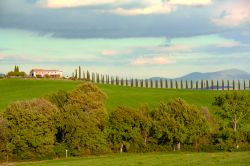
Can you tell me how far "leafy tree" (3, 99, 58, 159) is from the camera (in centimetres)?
7819

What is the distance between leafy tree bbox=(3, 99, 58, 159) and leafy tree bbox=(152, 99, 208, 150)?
57.0 feet

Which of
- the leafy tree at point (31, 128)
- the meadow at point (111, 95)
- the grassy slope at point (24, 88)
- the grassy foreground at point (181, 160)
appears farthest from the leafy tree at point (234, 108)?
the grassy slope at point (24, 88)

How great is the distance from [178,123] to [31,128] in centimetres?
2426

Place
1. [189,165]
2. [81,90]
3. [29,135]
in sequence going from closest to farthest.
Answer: [189,165] < [29,135] < [81,90]

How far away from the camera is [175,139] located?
85.4m

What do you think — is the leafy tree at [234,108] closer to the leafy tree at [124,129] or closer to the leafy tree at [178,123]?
the leafy tree at [178,123]

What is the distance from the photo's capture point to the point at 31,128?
262 feet

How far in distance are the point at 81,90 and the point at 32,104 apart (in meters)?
10.1

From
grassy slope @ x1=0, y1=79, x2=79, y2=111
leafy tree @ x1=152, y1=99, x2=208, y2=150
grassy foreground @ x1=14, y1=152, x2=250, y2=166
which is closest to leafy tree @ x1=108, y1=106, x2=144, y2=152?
leafy tree @ x1=152, y1=99, x2=208, y2=150

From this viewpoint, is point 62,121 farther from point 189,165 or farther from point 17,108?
point 189,165

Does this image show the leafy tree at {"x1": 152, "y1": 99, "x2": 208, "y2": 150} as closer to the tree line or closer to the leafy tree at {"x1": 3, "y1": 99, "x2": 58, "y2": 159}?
the tree line

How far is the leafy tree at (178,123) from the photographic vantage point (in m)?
85.4

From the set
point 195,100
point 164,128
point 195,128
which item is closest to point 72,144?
point 164,128

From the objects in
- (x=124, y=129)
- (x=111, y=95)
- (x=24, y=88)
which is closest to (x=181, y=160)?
(x=124, y=129)
